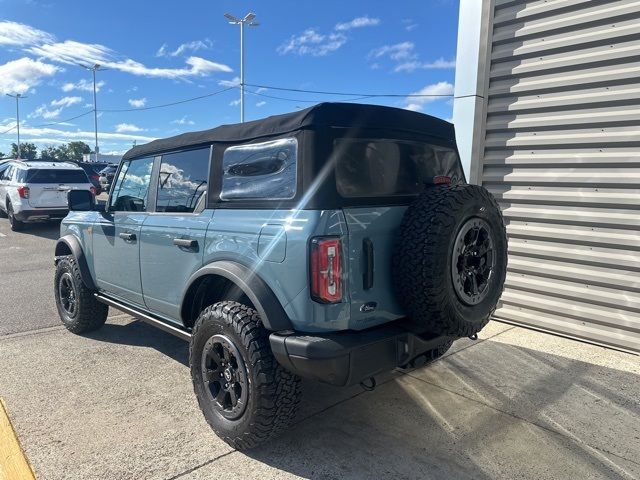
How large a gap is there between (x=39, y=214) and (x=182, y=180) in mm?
9752

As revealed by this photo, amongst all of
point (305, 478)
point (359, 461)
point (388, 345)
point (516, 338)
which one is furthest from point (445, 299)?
point (516, 338)

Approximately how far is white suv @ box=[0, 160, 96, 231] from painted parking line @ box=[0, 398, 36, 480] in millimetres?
9254

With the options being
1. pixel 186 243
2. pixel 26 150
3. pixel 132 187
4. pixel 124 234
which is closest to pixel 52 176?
pixel 132 187

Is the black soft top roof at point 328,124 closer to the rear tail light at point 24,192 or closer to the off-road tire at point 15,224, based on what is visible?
the rear tail light at point 24,192

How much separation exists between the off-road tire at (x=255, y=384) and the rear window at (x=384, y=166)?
0.91 meters

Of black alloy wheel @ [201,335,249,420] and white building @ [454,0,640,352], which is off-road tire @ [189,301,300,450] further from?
white building @ [454,0,640,352]

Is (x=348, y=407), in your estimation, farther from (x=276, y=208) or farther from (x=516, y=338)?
(x=516, y=338)

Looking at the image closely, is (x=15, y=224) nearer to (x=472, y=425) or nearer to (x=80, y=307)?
(x=80, y=307)

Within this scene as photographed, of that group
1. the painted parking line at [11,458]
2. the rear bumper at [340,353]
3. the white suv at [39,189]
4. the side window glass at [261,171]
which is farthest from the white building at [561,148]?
the white suv at [39,189]

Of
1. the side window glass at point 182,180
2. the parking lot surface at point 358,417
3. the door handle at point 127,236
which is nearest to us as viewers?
the parking lot surface at point 358,417

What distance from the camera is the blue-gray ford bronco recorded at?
7.99 feet

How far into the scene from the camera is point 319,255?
2.36 meters

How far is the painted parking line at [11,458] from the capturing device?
2.49 metres

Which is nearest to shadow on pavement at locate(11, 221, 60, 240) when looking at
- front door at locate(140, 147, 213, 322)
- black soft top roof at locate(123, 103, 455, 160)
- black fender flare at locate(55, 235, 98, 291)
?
black fender flare at locate(55, 235, 98, 291)
